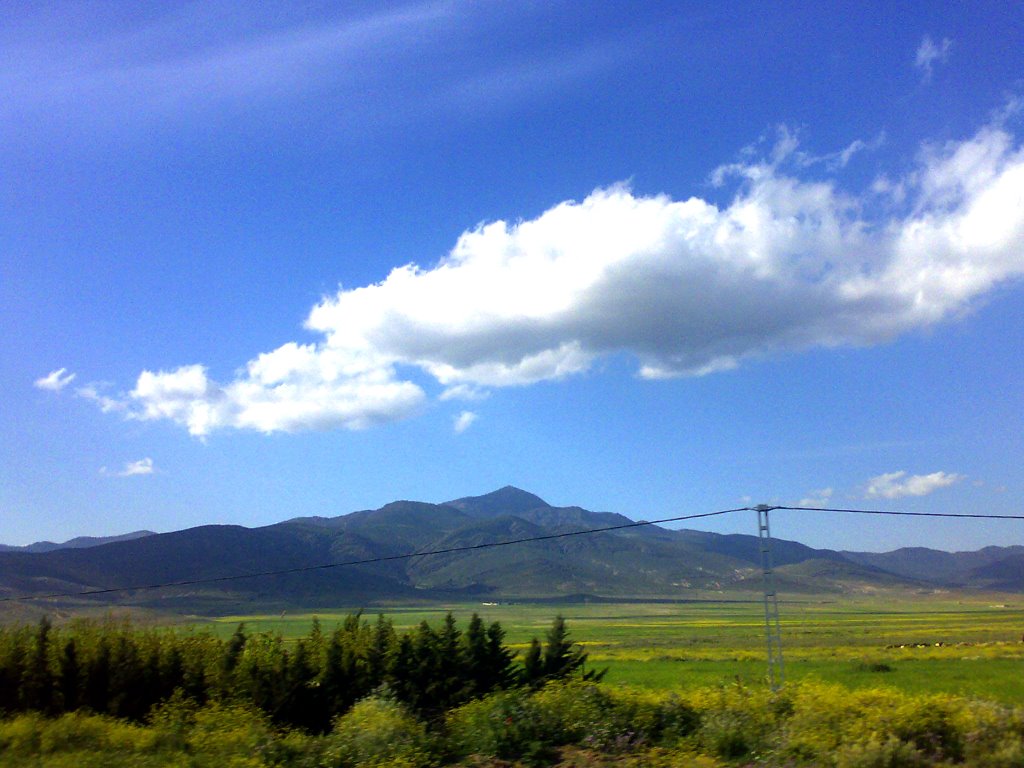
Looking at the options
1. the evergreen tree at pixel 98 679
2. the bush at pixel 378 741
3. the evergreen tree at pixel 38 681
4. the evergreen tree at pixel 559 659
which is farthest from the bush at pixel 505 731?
the evergreen tree at pixel 38 681

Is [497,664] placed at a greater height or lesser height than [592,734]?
greater

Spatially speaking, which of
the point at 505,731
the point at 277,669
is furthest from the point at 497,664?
the point at 505,731

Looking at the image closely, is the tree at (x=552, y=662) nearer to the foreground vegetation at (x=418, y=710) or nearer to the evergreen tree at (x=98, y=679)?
the foreground vegetation at (x=418, y=710)

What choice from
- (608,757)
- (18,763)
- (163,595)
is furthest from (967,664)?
(163,595)

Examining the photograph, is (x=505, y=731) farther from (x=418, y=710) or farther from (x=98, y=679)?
(x=98, y=679)

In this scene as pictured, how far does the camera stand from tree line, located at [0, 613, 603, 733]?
19.4 meters

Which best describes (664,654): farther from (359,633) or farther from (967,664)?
(359,633)

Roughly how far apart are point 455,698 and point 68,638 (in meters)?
11.1

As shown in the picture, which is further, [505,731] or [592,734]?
[505,731]

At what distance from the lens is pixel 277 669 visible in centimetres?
1958

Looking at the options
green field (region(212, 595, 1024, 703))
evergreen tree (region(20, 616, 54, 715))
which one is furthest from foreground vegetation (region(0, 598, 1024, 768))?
green field (region(212, 595, 1024, 703))

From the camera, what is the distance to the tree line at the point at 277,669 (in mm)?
19359

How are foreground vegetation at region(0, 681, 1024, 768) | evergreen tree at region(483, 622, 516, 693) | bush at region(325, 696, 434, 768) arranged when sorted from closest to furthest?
foreground vegetation at region(0, 681, 1024, 768) → bush at region(325, 696, 434, 768) → evergreen tree at region(483, 622, 516, 693)

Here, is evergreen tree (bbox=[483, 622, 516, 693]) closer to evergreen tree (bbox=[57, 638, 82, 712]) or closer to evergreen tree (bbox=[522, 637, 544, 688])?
evergreen tree (bbox=[522, 637, 544, 688])
